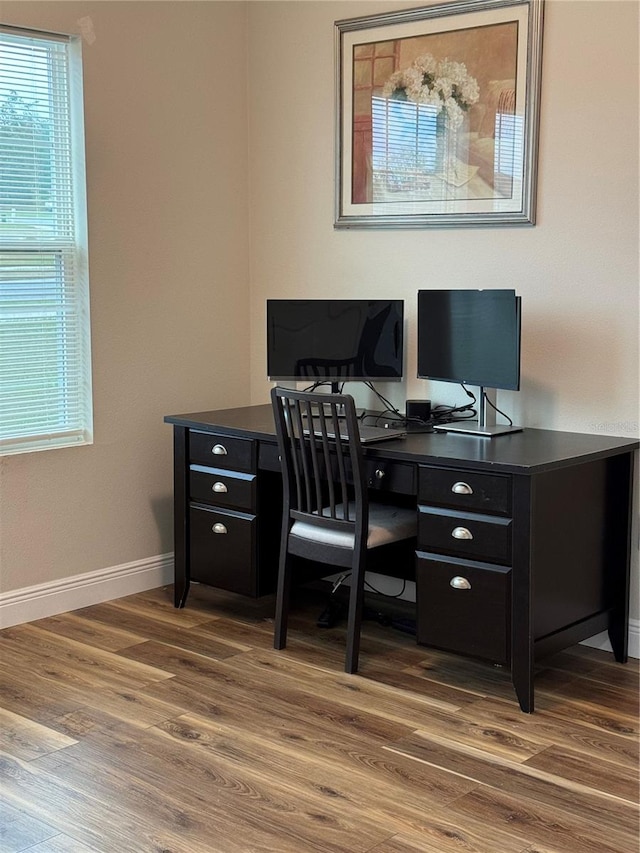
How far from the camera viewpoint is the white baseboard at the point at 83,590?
386 centimetres

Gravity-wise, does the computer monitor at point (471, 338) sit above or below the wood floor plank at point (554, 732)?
above

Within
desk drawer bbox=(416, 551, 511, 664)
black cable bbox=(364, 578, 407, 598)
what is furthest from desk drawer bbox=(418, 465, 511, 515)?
black cable bbox=(364, 578, 407, 598)

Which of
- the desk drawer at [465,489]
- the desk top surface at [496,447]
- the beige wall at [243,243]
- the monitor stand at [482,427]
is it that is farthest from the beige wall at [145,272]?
the desk drawer at [465,489]

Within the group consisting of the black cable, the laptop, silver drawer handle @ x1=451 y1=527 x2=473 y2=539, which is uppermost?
the laptop

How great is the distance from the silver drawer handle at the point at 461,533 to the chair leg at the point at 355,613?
1.05 ft

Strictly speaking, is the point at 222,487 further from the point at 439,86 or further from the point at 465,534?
the point at 439,86

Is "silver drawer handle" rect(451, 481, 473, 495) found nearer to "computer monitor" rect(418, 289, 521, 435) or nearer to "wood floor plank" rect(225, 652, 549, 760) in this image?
"computer monitor" rect(418, 289, 521, 435)

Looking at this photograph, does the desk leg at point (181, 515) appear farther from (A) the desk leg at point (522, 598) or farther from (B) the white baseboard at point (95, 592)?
(A) the desk leg at point (522, 598)

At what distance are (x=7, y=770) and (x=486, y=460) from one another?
1.54 metres

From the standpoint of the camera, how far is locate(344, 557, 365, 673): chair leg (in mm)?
3326

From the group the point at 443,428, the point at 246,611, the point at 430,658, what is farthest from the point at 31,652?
the point at 443,428

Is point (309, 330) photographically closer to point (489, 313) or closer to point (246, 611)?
point (489, 313)

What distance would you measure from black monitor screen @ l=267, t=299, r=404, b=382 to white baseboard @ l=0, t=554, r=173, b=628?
3.24ft

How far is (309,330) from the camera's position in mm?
3938
